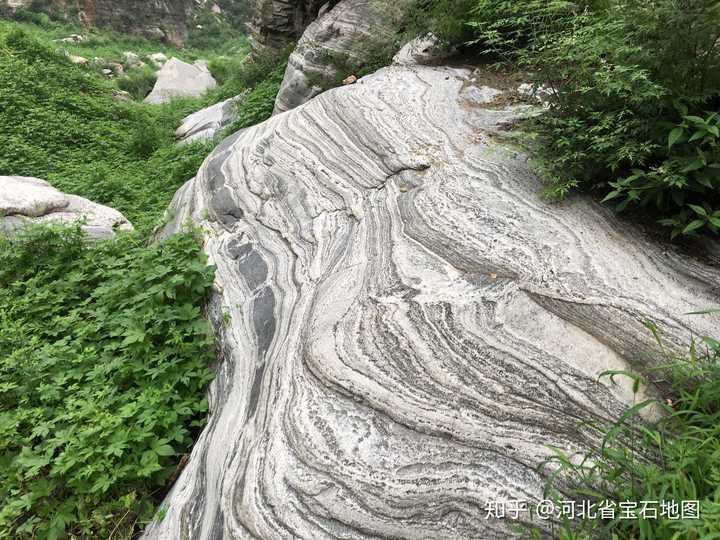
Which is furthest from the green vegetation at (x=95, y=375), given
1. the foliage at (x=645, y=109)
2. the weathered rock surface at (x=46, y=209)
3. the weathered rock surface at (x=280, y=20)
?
the weathered rock surface at (x=280, y=20)

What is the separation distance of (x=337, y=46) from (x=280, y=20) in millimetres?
5272

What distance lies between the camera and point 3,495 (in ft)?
9.38

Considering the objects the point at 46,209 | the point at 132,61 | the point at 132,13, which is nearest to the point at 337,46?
the point at 46,209

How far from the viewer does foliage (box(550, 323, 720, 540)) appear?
1.65m

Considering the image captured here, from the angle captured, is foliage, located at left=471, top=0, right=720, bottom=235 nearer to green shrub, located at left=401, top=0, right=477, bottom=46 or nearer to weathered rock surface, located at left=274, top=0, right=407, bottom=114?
green shrub, located at left=401, top=0, right=477, bottom=46

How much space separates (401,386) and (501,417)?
1.87 feet

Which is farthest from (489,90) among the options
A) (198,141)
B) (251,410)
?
(198,141)

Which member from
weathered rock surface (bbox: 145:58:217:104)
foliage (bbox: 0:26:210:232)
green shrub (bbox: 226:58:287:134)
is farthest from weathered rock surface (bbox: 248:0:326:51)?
weathered rock surface (bbox: 145:58:217:104)

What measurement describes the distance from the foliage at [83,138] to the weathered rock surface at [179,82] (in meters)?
4.79

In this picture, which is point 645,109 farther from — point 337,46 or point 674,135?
point 337,46

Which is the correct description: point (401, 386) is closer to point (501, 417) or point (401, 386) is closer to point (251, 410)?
point (501, 417)

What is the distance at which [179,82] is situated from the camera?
2062 centimetres

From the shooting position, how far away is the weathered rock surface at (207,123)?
1124 centimetres

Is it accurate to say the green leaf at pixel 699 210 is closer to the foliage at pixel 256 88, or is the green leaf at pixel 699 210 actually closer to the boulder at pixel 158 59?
the foliage at pixel 256 88
